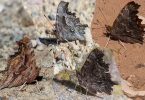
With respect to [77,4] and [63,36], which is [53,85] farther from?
[77,4]

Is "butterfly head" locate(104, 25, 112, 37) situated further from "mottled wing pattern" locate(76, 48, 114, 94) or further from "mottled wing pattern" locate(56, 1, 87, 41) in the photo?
"mottled wing pattern" locate(76, 48, 114, 94)

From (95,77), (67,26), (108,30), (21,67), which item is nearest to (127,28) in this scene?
(108,30)

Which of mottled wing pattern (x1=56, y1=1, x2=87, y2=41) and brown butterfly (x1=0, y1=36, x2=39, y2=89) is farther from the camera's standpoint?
Result: mottled wing pattern (x1=56, y1=1, x2=87, y2=41)

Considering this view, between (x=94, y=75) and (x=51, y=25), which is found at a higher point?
(x=51, y=25)

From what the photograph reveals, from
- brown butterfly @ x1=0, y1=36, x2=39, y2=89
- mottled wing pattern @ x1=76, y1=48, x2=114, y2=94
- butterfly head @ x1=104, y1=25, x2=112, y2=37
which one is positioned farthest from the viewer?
butterfly head @ x1=104, y1=25, x2=112, y2=37

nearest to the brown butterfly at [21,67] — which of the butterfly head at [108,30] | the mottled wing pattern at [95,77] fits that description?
the mottled wing pattern at [95,77]

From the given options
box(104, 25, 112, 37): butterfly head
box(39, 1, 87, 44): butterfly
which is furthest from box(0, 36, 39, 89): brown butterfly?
box(104, 25, 112, 37): butterfly head

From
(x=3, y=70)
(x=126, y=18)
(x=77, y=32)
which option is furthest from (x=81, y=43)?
(x=3, y=70)

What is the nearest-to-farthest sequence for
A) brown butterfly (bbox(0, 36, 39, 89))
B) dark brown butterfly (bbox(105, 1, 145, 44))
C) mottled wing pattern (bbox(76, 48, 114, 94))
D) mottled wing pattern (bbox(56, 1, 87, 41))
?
mottled wing pattern (bbox(76, 48, 114, 94)) < brown butterfly (bbox(0, 36, 39, 89)) < mottled wing pattern (bbox(56, 1, 87, 41)) < dark brown butterfly (bbox(105, 1, 145, 44))
